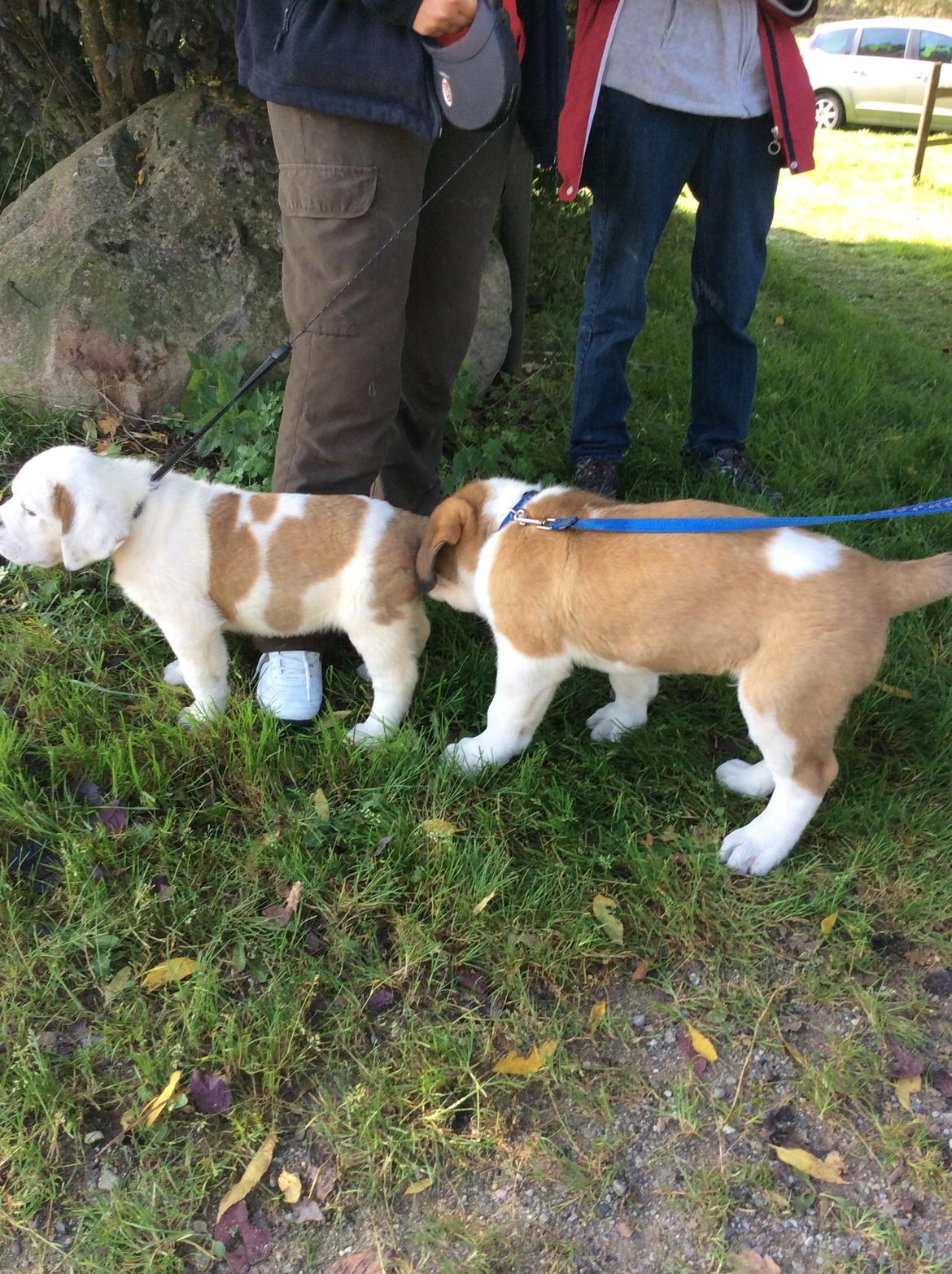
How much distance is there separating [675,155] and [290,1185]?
3921mm

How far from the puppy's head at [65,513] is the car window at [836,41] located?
20.8 m

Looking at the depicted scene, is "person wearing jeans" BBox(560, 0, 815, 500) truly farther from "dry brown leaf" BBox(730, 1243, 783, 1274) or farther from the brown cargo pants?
"dry brown leaf" BBox(730, 1243, 783, 1274)

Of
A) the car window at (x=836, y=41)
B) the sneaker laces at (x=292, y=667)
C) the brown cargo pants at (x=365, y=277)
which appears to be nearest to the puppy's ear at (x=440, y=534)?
the brown cargo pants at (x=365, y=277)

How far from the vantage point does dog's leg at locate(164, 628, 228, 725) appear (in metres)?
3.05

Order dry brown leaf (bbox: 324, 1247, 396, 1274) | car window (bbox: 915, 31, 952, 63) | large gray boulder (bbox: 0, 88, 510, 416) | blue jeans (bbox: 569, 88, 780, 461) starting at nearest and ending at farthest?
1. dry brown leaf (bbox: 324, 1247, 396, 1274)
2. blue jeans (bbox: 569, 88, 780, 461)
3. large gray boulder (bbox: 0, 88, 510, 416)
4. car window (bbox: 915, 31, 952, 63)

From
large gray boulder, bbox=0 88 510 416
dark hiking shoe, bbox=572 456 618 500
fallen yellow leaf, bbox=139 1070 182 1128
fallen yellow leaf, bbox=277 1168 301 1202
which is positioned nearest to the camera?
fallen yellow leaf, bbox=277 1168 301 1202

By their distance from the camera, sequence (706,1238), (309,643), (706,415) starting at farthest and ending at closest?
(706,415)
(309,643)
(706,1238)

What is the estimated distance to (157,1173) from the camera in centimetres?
208

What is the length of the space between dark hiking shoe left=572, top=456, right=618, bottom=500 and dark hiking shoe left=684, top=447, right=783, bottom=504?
0.48 m

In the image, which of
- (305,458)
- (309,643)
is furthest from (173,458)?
(309,643)

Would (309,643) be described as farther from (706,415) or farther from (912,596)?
(706,415)

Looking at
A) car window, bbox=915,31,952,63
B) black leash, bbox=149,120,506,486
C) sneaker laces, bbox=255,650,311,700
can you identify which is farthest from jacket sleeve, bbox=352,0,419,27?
car window, bbox=915,31,952,63

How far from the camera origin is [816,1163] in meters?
2.14

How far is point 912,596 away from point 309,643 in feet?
6.72
